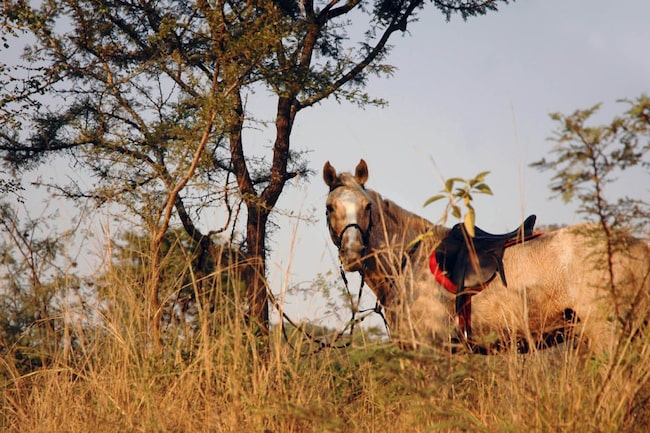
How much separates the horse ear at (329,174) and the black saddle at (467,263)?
1.25 m

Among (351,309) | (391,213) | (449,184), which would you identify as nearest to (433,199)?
(449,184)

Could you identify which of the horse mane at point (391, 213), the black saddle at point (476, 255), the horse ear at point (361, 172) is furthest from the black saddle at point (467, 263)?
the horse ear at point (361, 172)

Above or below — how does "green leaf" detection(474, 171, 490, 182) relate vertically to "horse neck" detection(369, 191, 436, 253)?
below

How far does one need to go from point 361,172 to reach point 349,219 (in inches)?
29.6

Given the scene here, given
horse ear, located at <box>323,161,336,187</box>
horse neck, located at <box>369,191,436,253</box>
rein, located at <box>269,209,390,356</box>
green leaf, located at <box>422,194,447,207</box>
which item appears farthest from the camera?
horse ear, located at <box>323,161,336,187</box>

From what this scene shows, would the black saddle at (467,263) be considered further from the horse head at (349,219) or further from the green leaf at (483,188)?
the green leaf at (483,188)

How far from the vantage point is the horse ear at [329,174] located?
7.11 meters

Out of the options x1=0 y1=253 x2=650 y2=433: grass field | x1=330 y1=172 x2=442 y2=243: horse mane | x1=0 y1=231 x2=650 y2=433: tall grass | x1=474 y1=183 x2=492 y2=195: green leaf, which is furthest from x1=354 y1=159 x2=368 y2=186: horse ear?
x1=474 y1=183 x2=492 y2=195: green leaf

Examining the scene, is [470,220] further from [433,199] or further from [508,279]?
[508,279]

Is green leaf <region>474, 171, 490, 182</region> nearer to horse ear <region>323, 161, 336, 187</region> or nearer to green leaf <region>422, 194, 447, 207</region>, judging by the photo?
green leaf <region>422, 194, 447, 207</region>

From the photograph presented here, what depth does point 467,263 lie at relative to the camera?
657 cm

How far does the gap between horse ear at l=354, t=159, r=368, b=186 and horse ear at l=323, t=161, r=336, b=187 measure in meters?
0.23

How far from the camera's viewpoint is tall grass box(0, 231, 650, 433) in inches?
157

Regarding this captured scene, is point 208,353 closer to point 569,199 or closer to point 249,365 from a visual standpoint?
point 249,365
